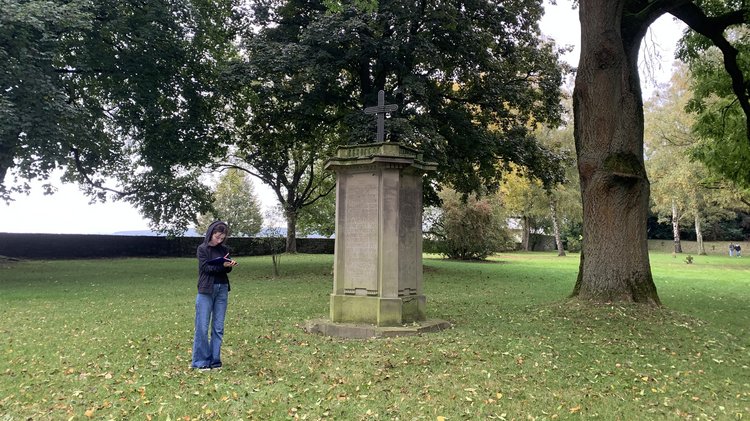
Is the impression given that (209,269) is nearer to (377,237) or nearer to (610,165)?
(377,237)

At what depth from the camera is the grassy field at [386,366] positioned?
482 cm

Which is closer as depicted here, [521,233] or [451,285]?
[451,285]

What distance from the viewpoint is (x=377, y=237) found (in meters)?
8.41

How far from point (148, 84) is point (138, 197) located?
8.85 m

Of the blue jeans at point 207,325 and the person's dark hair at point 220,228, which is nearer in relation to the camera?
the blue jeans at point 207,325

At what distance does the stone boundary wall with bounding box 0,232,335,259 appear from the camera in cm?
2927

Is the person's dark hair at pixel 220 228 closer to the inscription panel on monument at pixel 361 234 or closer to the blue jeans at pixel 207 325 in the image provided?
the blue jeans at pixel 207 325

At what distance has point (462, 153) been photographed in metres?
19.6

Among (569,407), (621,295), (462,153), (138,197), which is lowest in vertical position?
(569,407)

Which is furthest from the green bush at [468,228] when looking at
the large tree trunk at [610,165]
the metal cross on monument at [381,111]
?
the metal cross on monument at [381,111]

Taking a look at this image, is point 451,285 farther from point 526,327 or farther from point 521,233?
point 521,233

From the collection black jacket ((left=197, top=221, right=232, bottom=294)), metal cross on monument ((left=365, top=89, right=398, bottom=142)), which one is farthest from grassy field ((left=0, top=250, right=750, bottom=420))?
metal cross on monument ((left=365, top=89, right=398, bottom=142))

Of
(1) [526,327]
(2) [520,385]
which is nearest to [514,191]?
(1) [526,327]

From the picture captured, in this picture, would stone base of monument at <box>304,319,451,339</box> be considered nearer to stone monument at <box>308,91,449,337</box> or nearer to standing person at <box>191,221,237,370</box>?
stone monument at <box>308,91,449,337</box>
